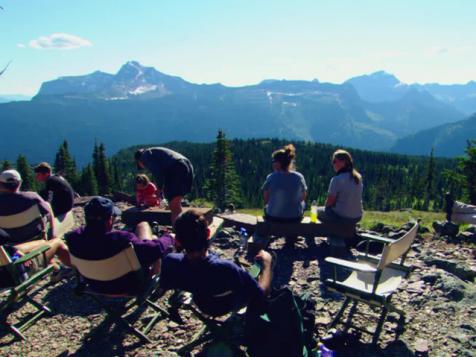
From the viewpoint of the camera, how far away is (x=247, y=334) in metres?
4.70

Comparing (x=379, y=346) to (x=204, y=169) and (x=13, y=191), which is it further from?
(x=204, y=169)

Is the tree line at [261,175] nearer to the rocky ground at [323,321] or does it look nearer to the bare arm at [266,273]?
the rocky ground at [323,321]

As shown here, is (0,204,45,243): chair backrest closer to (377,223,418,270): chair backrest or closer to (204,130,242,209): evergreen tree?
(377,223,418,270): chair backrest

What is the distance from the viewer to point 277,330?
15.0ft

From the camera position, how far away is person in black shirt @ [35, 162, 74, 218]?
958 cm

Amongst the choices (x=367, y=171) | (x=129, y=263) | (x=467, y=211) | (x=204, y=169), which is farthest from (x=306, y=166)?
(x=129, y=263)

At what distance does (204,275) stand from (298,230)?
506 cm

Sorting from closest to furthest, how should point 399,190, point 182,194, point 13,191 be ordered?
point 13,191 < point 182,194 < point 399,190

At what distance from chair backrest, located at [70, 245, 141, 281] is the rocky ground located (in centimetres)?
113

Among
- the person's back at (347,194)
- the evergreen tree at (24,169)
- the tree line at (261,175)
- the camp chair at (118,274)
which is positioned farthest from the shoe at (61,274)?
the evergreen tree at (24,169)

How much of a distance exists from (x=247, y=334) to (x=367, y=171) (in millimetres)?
150722

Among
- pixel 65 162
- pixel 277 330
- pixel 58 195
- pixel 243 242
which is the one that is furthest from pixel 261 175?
pixel 277 330

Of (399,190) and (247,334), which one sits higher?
(247,334)

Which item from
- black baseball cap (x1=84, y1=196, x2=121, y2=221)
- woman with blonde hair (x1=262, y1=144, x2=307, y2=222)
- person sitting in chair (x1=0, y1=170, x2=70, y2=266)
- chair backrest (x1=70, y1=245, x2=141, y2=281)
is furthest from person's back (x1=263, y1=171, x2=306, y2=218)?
person sitting in chair (x1=0, y1=170, x2=70, y2=266)
